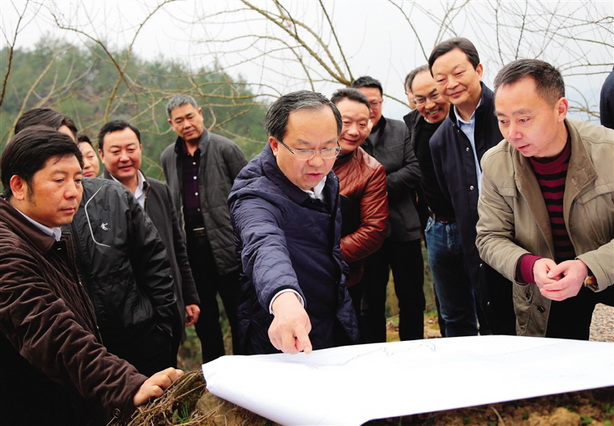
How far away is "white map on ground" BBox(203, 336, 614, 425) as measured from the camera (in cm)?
129

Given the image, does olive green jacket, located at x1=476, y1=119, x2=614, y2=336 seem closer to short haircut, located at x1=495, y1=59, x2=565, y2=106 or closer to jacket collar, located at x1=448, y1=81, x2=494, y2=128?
short haircut, located at x1=495, y1=59, x2=565, y2=106

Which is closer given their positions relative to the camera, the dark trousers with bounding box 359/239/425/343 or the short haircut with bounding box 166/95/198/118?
the dark trousers with bounding box 359/239/425/343

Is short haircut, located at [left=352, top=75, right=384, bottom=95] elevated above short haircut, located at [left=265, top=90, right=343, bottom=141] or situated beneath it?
elevated above

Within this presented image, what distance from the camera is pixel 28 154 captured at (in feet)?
6.42

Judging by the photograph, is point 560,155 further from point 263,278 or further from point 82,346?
point 82,346

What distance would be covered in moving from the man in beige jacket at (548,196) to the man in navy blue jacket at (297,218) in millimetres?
651

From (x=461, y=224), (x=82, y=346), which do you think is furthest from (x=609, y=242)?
(x=82, y=346)

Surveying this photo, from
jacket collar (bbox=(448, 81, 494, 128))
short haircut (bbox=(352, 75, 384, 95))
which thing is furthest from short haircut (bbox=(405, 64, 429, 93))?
jacket collar (bbox=(448, 81, 494, 128))

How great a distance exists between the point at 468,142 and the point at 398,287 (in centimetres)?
120

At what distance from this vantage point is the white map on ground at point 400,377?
129cm

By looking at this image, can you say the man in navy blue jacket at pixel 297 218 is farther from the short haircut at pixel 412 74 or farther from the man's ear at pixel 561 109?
the short haircut at pixel 412 74

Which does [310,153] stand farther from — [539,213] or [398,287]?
[398,287]

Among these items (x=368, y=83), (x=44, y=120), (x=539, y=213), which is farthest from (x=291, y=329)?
(x=368, y=83)

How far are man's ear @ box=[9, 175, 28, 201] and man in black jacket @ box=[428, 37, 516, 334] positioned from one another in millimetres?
2098
